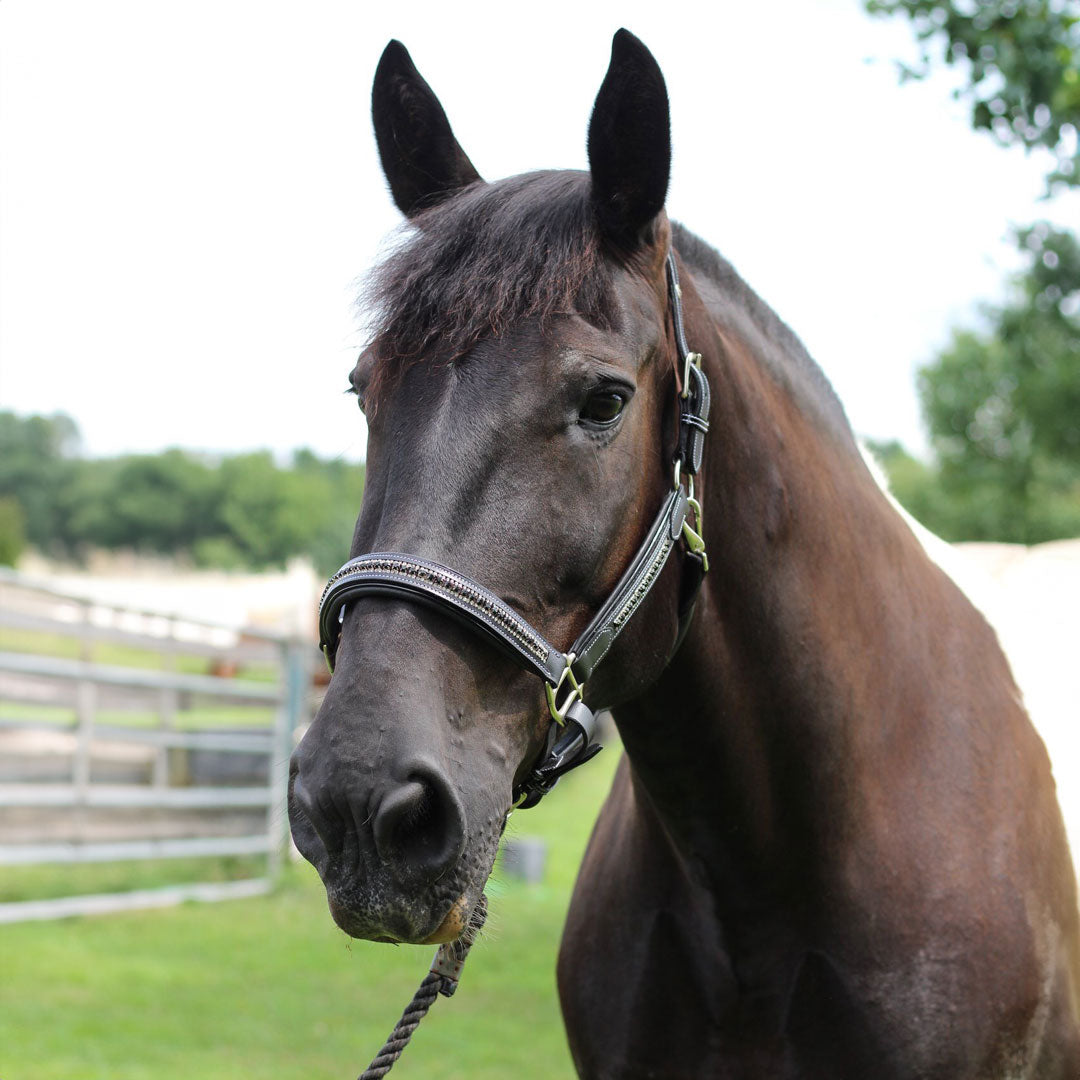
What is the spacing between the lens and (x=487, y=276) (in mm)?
1948

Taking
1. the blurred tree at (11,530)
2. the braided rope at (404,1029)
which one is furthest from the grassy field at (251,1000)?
the blurred tree at (11,530)

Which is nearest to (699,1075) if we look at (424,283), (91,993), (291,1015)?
(424,283)

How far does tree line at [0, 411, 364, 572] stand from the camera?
2490 inches

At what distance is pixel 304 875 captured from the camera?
1017cm

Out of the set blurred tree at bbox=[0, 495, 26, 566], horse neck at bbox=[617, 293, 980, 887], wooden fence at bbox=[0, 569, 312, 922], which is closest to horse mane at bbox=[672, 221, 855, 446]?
horse neck at bbox=[617, 293, 980, 887]

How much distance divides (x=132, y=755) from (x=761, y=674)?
26.4ft

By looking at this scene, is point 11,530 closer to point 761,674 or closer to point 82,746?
point 82,746

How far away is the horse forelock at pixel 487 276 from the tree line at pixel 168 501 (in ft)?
187

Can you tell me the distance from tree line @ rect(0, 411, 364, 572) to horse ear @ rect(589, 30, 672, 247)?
57147 millimetres

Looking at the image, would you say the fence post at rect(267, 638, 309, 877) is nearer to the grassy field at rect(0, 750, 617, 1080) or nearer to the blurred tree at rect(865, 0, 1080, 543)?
the grassy field at rect(0, 750, 617, 1080)

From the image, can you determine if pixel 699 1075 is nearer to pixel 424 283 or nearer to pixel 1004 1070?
pixel 1004 1070

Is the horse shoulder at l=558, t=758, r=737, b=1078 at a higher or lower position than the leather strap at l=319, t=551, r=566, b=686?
lower

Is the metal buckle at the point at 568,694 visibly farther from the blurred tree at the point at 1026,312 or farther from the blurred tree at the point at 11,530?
the blurred tree at the point at 11,530

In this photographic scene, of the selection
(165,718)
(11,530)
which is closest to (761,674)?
(165,718)
